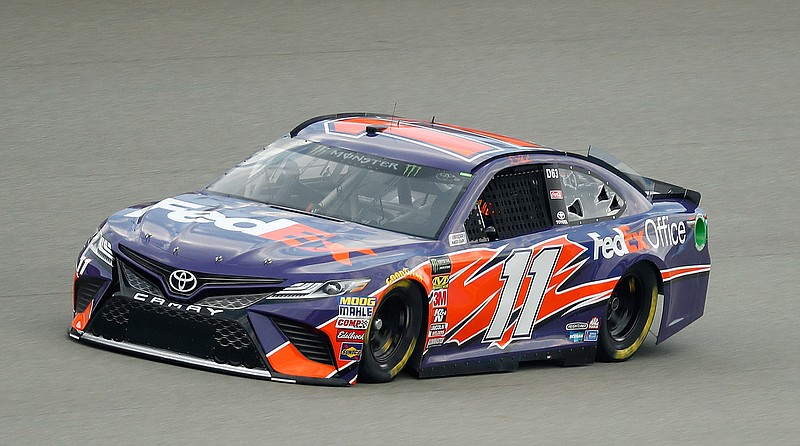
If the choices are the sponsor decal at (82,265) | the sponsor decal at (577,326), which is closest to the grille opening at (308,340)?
the sponsor decal at (82,265)

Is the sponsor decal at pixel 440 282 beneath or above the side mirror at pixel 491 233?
beneath

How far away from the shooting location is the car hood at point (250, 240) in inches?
311

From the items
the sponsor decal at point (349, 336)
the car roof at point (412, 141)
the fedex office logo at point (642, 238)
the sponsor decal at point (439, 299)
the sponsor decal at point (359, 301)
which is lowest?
the sponsor decal at point (349, 336)

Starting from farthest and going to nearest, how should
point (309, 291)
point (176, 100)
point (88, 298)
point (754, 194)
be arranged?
point (176, 100)
point (754, 194)
point (88, 298)
point (309, 291)

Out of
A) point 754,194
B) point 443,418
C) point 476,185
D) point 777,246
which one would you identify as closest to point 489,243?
point 476,185

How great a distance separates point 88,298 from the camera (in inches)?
329

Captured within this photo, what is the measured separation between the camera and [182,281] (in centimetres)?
791

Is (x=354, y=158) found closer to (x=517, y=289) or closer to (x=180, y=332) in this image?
(x=517, y=289)

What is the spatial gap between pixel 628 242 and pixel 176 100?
274 inches

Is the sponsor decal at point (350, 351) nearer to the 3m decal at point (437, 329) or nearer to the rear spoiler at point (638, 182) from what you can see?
the 3m decal at point (437, 329)

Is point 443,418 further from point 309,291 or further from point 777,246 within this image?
point 777,246

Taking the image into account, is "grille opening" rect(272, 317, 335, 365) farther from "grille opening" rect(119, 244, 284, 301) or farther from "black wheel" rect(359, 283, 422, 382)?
"black wheel" rect(359, 283, 422, 382)

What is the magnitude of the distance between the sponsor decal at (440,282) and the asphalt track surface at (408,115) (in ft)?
1.74

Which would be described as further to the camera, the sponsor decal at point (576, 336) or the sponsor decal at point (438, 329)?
the sponsor decal at point (576, 336)
